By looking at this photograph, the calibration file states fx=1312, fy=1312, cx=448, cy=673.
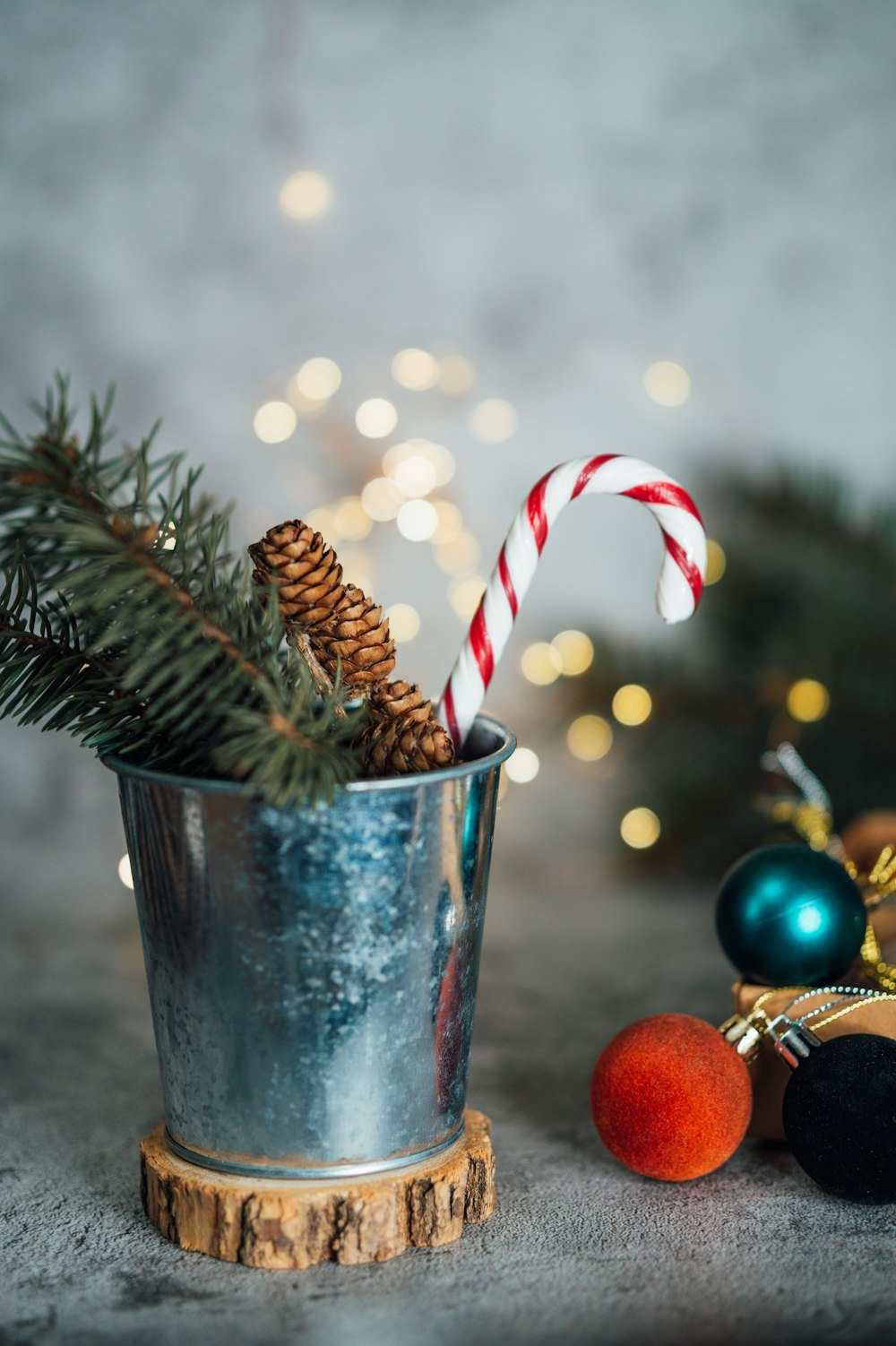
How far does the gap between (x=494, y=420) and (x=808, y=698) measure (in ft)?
2.23

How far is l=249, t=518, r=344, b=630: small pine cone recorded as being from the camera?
83 cm

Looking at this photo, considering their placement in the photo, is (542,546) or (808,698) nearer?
(542,546)

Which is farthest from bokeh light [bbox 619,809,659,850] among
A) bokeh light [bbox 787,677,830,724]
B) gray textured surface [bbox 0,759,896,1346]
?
gray textured surface [bbox 0,759,896,1346]

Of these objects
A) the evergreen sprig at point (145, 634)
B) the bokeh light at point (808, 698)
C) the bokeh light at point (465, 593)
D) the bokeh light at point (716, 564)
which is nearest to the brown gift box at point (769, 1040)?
the evergreen sprig at point (145, 634)

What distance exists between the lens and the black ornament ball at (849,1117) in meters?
0.87

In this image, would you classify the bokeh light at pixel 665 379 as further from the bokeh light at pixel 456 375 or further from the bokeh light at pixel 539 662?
the bokeh light at pixel 539 662

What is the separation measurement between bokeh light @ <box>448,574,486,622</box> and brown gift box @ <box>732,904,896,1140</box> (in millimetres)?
1046

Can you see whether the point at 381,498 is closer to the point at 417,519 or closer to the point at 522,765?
the point at 417,519

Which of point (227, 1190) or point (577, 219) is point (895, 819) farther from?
point (577, 219)

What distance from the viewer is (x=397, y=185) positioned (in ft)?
6.46

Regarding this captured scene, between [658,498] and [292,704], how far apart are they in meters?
0.30

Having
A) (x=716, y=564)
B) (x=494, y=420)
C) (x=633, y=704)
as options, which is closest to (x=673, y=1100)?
(x=633, y=704)

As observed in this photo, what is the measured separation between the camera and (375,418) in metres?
1.98

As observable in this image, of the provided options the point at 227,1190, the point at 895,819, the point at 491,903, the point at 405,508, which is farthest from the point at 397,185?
the point at 227,1190
